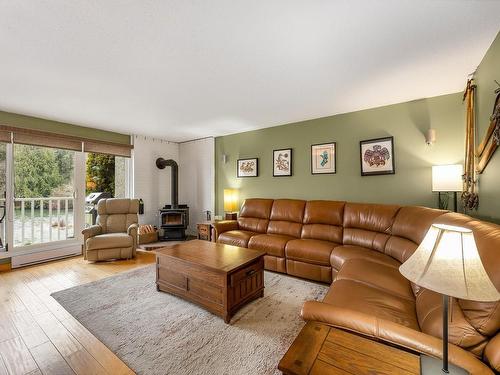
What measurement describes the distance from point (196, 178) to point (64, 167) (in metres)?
2.56

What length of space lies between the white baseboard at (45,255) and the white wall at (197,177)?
7.62 ft

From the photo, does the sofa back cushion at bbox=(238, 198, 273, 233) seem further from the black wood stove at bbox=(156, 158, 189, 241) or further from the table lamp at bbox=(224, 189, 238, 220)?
the black wood stove at bbox=(156, 158, 189, 241)

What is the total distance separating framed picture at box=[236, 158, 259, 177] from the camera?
4598 millimetres

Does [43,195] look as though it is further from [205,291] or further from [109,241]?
[205,291]

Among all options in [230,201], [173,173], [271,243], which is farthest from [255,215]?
[173,173]

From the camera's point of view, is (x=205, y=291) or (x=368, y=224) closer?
(x=205, y=291)

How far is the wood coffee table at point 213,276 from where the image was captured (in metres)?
2.06

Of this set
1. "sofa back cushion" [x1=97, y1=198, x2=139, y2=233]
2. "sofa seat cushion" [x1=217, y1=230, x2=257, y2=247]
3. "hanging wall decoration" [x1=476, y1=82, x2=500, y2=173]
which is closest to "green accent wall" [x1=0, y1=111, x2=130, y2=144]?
"sofa back cushion" [x1=97, y1=198, x2=139, y2=233]

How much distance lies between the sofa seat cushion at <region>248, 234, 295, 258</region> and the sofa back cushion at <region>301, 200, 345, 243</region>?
346 millimetres

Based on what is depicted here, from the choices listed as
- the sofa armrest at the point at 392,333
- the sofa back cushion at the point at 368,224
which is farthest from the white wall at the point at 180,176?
the sofa armrest at the point at 392,333

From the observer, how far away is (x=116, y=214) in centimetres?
417

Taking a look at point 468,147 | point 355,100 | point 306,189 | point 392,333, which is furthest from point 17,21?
point 468,147

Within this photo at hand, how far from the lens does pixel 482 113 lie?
224 cm

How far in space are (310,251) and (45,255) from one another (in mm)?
4346
